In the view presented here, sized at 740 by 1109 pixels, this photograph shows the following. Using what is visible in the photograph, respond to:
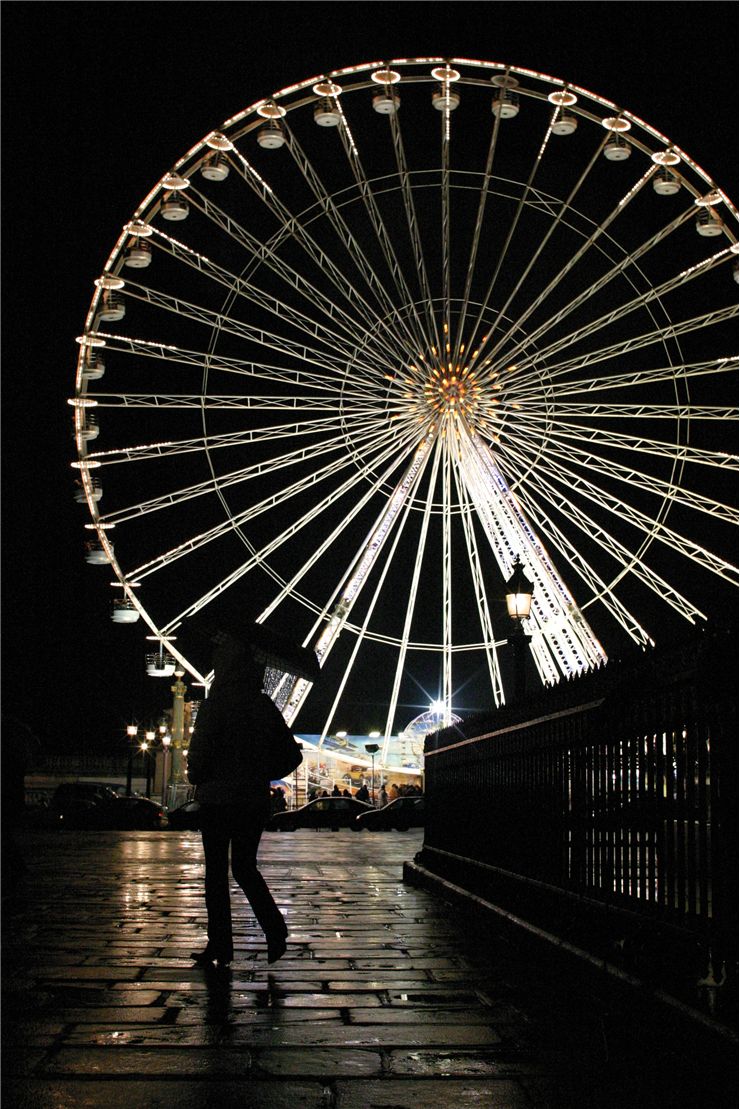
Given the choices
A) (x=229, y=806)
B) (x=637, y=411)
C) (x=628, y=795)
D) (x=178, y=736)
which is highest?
(x=637, y=411)

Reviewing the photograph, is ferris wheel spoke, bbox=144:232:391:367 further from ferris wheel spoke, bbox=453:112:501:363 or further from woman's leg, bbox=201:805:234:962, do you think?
woman's leg, bbox=201:805:234:962

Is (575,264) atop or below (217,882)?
atop

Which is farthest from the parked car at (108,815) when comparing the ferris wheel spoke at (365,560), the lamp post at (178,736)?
the lamp post at (178,736)

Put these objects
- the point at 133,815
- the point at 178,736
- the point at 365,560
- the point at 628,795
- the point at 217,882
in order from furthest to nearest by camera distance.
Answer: the point at 178,736 < the point at 133,815 < the point at 365,560 < the point at 217,882 < the point at 628,795

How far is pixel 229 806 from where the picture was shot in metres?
6.64

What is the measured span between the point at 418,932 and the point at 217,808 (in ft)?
7.82

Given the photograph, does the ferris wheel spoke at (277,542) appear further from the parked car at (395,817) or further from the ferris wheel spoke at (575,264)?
the parked car at (395,817)

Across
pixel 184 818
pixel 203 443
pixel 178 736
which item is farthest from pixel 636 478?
pixel 178 736

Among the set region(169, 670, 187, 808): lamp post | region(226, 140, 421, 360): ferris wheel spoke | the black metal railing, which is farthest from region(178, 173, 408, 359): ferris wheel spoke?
region(169, 670, 187, 808): lamp post

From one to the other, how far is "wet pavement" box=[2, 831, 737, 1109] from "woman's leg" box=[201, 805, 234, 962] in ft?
0.47

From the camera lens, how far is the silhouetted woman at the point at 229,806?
661cm

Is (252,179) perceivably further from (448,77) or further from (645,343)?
(645,343)

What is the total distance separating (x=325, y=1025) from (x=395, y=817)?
96.4ft

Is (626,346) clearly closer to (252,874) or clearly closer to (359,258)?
(359,258)
